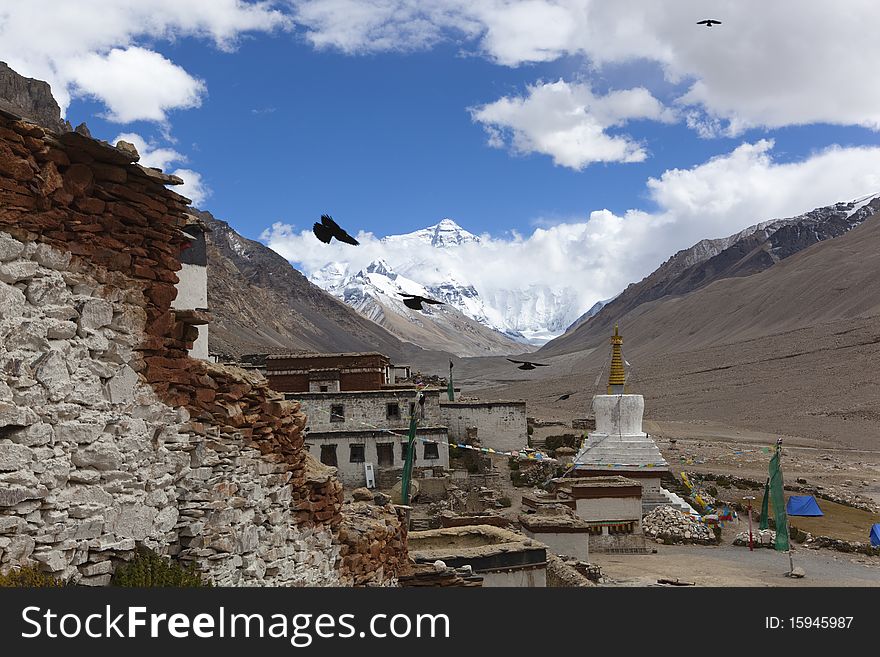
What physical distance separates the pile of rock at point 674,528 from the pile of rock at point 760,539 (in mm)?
723

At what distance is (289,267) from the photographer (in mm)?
186000

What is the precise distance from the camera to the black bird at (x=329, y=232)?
7701 millimetres

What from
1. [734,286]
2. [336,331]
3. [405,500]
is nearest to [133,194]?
[405,500]

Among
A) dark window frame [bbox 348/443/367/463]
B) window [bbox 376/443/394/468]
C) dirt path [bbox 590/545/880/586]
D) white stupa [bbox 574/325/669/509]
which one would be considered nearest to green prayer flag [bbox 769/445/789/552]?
dirt path [bbox 590/545/880/586]

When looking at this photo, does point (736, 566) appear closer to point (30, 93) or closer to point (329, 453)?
point (329, 453)

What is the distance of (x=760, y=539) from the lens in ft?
71.0

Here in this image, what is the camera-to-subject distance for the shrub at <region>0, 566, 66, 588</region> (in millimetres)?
4441

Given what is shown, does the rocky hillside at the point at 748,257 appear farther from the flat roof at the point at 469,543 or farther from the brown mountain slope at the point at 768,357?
the flat roof at the point at 469,543

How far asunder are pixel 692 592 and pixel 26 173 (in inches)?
200

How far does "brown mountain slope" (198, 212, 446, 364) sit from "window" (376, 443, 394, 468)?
5945 cm

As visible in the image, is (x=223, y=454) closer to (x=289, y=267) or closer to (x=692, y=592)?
(x=692, y=592)

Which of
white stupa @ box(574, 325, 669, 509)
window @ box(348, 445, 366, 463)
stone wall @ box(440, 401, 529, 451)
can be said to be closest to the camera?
white stupa @ box(574, 325, 669, 509)

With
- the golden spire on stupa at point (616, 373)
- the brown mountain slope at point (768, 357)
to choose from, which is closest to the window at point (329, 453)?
the golden spire on stupa at point (616, 373)

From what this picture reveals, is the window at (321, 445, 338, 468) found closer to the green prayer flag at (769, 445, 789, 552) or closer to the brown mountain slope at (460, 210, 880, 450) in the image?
the green prayer flag at (769, 445, 789, 552)
